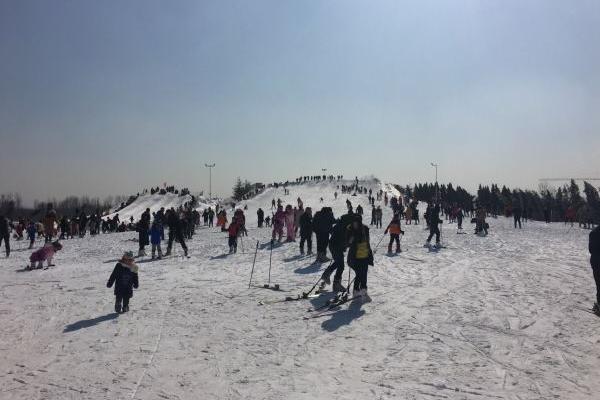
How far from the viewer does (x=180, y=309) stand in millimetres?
8773

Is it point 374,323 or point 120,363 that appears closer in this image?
point 120,363

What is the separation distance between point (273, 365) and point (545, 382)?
10.0 ft

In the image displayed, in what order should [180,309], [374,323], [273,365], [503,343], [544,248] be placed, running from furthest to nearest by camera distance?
[544,248] < [180,309] < [374,323] < [503,343] < [273,365]

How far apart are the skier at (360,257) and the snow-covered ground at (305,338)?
32 cm

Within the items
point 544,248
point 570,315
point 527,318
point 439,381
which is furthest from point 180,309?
point 544,248

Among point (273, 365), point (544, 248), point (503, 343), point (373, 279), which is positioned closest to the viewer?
point (273, 365)

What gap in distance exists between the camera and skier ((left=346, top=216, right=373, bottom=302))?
8.74 metres

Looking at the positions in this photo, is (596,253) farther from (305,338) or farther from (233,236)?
(233,236)

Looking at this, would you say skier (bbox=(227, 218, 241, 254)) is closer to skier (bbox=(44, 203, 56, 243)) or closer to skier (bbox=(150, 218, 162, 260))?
skier (bbox=(150, 218, 162, 260))

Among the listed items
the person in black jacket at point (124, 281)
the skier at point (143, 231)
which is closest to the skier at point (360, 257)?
the person in black jacket at point (124, 281)

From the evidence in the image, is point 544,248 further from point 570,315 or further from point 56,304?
point 56,304

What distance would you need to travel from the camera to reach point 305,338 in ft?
22.5

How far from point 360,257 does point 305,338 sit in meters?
2.34

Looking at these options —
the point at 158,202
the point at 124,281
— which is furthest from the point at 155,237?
the point at 158,202
